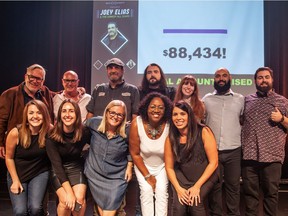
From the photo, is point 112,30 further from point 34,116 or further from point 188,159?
point 188,159

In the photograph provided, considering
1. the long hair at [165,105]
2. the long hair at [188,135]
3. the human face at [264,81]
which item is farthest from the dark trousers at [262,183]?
the long hair at [165,105]

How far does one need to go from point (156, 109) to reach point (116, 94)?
69cm

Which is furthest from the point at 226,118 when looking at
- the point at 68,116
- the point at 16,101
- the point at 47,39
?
the point at 47,39

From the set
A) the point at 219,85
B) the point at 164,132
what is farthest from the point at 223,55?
the point at 164,132

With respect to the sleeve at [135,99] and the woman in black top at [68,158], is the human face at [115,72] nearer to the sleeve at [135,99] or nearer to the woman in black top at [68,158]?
the sleeve at [135,99]

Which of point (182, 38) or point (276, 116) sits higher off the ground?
point (182, 38)

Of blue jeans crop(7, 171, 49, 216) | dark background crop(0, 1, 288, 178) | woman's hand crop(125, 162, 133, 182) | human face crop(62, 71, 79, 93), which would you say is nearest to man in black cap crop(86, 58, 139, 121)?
human face crop(62, 71, 79, 93)

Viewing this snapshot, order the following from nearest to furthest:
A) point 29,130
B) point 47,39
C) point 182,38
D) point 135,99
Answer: point 29,130 → point 135,99 → point 182,38 → point 47,39

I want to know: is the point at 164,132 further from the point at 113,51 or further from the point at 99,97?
the point at 113,51

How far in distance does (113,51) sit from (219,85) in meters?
1.92

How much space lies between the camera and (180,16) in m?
4.67

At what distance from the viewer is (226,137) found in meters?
3.21

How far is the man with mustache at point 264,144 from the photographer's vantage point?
3086 mm

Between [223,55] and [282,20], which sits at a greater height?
[282,20]
